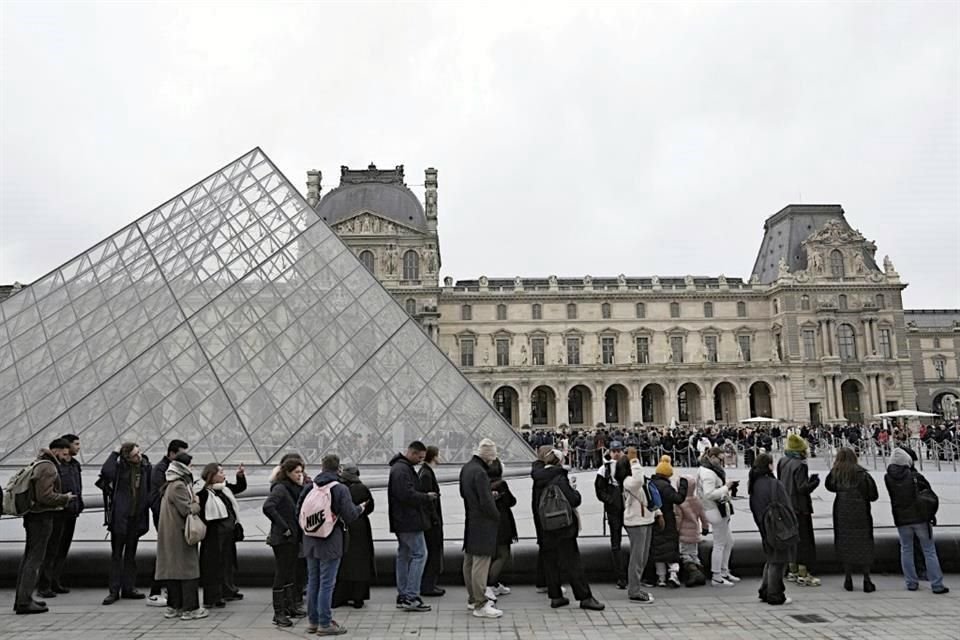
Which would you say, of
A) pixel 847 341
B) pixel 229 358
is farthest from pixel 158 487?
pixel 847 341

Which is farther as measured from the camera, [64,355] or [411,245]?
[411,245]

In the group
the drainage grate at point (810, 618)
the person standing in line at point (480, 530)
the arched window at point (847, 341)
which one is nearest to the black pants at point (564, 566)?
the person standing in line at point (480, 530)

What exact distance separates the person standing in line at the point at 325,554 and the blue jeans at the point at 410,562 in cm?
52

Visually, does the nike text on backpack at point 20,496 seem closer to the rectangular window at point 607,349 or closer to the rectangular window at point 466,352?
the rectangular window at point 466,352

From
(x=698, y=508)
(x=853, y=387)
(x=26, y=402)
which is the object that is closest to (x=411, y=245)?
(x=853, y=387)

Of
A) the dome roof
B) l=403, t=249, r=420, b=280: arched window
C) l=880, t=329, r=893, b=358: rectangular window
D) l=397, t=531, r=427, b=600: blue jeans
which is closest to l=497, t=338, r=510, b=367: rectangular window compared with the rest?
l=403, t=249, r=420, b=280: arched window

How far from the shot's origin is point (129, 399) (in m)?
10.7

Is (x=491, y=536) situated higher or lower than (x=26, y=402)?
lower

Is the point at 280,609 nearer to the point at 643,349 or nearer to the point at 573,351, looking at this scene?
the point at 573,351

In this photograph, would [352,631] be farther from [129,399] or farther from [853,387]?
[853,387]

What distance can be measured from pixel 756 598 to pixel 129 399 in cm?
936

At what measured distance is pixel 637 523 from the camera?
4.87 meters

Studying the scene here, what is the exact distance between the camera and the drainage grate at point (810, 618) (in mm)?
4262

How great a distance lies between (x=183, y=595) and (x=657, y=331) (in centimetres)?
4451
